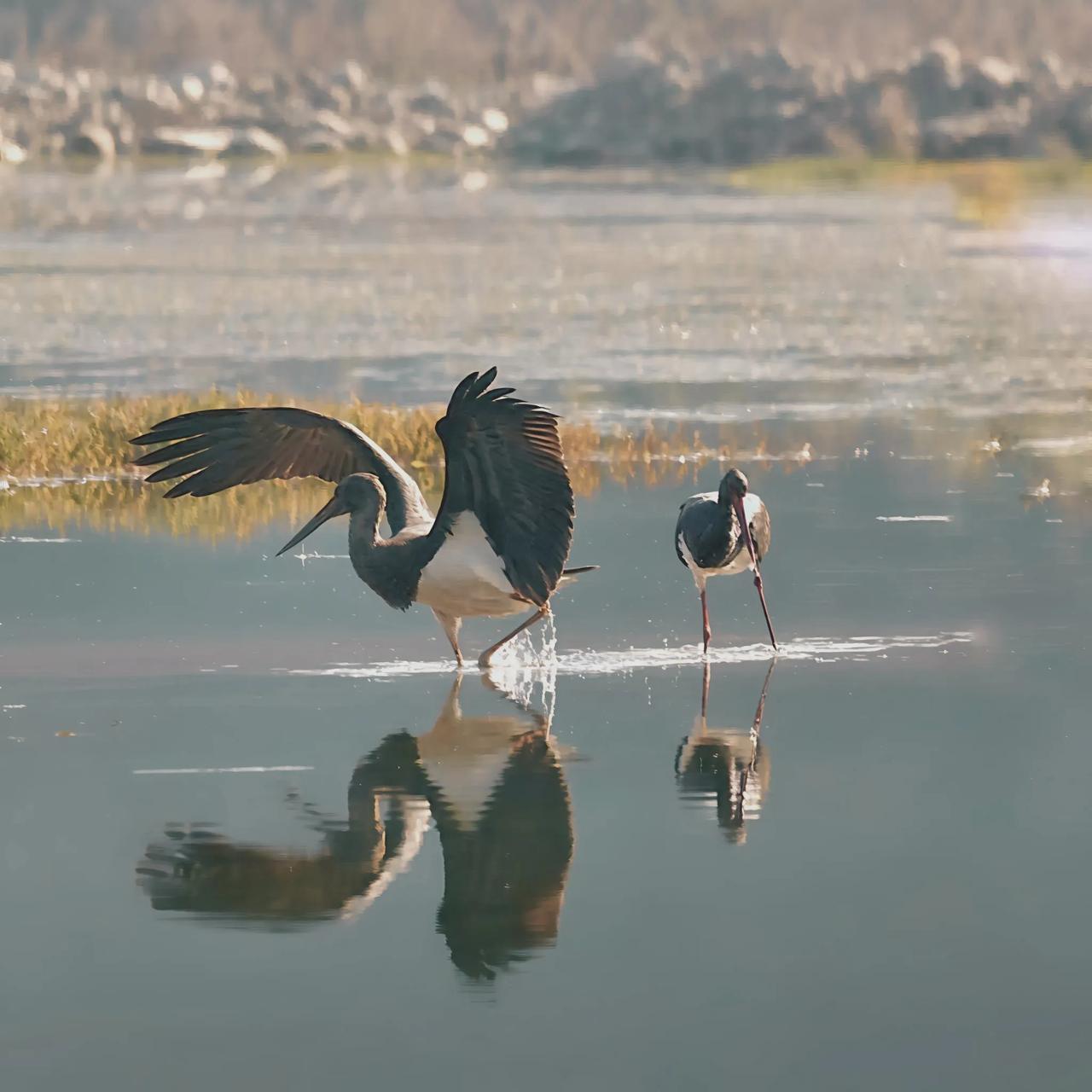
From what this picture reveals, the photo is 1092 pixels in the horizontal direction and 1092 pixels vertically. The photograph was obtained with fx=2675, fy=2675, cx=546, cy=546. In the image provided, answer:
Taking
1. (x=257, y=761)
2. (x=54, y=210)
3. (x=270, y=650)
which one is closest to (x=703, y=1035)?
(x=257, y=761)

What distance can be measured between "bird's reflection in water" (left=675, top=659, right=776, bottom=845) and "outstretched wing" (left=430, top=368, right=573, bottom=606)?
102cm

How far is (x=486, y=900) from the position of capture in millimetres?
8203

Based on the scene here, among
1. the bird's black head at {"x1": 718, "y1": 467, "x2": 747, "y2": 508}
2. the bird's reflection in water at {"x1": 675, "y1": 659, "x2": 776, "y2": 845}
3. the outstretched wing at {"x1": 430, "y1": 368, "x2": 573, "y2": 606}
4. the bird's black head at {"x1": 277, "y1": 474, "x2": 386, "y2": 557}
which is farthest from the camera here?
the bird's black head at {"x1": 718, "y1": 467, "x2": 747, "y2": 508}

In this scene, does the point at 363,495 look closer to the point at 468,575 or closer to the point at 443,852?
the point at 468,575

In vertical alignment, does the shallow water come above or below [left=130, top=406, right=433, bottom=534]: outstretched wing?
below

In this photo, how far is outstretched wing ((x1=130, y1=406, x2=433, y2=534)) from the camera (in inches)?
491

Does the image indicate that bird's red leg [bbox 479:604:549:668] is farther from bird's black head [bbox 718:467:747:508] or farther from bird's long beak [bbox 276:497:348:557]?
bird's black head [bbox 718:467:747:508]

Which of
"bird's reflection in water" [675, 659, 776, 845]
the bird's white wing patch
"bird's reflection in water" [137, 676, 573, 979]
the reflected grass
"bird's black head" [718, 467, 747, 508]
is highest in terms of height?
the reflected grass

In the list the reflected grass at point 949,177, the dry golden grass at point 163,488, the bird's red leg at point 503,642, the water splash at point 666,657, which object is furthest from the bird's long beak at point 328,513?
the reflected grass at point 949,177

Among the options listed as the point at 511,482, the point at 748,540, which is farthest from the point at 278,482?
the point at 511,482

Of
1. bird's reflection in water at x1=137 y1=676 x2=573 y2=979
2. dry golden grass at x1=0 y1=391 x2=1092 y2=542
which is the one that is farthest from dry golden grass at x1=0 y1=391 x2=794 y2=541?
bird's reflection in water at x1=137 y1=676 x2=573 y2=979

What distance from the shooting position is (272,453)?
12.6 meters

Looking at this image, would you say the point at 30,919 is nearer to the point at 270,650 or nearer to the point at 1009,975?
the point at 1009,975

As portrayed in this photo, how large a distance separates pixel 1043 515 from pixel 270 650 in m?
6.01
